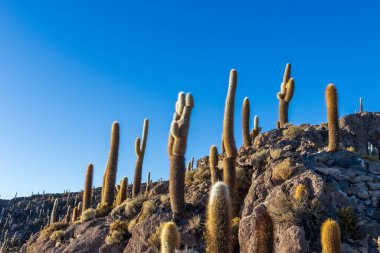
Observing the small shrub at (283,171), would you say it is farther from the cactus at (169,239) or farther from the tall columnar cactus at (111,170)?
the tall columnar cactus at (111,170)

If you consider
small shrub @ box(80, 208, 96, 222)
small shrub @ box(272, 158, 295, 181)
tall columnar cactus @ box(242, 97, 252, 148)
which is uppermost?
tall columnar cactus @ box(242, 97, 252, 148)

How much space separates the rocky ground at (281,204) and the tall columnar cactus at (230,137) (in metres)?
0.75

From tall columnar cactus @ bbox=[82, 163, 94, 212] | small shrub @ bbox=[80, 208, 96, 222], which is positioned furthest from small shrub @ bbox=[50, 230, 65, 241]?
tall columnar cactus @ bbox=[82, 163, 94, 212]

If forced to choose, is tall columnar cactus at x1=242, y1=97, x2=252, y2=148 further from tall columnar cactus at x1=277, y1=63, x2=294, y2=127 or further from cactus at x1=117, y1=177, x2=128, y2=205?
cactus at x1=117, y1=177, x2=128, y2=205

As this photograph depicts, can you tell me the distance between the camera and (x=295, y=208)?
12312mm

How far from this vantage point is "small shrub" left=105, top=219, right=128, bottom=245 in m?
17.3

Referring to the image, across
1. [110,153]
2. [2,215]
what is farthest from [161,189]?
[2,215]

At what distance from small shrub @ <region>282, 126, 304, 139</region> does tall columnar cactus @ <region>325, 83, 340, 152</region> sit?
3.55 m

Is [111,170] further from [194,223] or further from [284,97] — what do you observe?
[284,97]

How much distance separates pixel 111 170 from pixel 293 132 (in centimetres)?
942

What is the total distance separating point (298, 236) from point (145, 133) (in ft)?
43.4

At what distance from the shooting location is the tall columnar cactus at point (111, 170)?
22469 millimetres

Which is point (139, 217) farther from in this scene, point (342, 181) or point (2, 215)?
point (2, 215)

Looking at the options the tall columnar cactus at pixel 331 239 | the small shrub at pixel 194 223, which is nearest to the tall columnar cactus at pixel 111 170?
the small shrub at pixel 194 223
